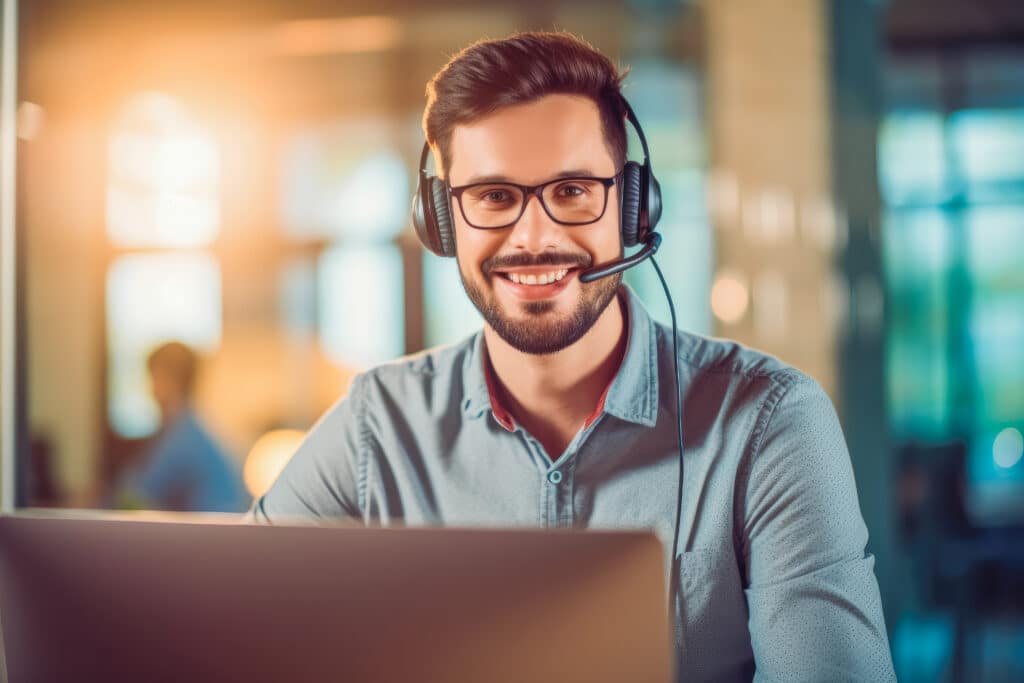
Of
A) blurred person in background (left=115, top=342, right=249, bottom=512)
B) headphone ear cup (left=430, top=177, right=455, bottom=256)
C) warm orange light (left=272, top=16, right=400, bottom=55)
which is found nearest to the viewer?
headphone ear cup (left=430, top=177, right=455, bottom=256)

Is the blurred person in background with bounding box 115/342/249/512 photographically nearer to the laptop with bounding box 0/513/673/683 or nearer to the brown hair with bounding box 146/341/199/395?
the brown hair with bounding box 146/341/199/395

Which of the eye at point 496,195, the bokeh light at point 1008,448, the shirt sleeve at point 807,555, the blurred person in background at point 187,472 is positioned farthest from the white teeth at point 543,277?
the bokeh light at point 1008,448

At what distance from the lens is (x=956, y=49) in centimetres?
575

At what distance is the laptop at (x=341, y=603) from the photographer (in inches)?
22.5

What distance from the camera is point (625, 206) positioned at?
4.06ft

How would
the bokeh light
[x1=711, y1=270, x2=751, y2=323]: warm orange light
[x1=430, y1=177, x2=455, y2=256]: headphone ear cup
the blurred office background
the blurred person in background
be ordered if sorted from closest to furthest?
[x1=430, y1=177, x2=455, y2=256]: headphone ear cup, the blurred person in background, [x1=711, y1=270, x2=751, y2=323]: warm orange light, the blurred office background, the bokeh light

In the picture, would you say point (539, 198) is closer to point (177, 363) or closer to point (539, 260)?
point (539, 260)

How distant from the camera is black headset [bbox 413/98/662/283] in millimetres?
1230

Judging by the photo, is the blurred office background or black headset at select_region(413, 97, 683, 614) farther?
the blurred office background

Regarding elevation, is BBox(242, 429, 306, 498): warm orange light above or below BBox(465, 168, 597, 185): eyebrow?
below

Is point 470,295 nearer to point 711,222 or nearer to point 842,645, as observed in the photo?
point 842,645

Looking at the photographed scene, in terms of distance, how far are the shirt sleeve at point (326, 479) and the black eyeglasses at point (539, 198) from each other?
0.34 metres

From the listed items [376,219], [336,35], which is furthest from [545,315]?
[336,35]

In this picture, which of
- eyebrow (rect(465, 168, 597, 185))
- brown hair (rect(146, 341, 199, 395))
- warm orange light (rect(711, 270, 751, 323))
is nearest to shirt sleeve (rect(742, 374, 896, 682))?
eyebrow (rect(465, 168, 597, 185))
